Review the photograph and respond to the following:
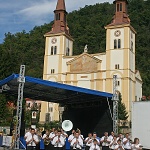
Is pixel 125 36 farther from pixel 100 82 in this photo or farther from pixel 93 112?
pixel 93 112

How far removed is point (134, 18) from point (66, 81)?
147ft

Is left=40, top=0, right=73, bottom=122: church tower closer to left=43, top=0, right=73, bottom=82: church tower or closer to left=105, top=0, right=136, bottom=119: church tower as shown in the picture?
left=43, top=0, right=73, bottom=82: church tower

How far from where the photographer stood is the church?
4775 cm

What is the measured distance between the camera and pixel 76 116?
2509 centimetres

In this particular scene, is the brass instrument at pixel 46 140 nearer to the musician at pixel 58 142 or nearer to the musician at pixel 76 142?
the musician at pixel 58 142

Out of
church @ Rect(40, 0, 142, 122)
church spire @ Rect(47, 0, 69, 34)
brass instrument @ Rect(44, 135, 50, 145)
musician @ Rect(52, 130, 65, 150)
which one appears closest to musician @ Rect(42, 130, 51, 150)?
brass instrument @ Rect(44, 135, 50, 145)

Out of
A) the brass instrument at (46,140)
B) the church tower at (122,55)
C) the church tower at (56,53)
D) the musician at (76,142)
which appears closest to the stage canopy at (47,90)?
the brass instrument at (46,140)

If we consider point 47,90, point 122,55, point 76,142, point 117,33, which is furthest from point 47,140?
point 117,33

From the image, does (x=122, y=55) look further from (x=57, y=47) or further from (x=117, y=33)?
(x=57, y=47)

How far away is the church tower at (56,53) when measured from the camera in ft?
172

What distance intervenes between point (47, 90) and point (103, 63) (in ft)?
102

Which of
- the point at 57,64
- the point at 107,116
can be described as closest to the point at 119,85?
the point at 57,64

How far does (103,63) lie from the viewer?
50.0 metres

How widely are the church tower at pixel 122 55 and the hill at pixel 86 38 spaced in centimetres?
2098
